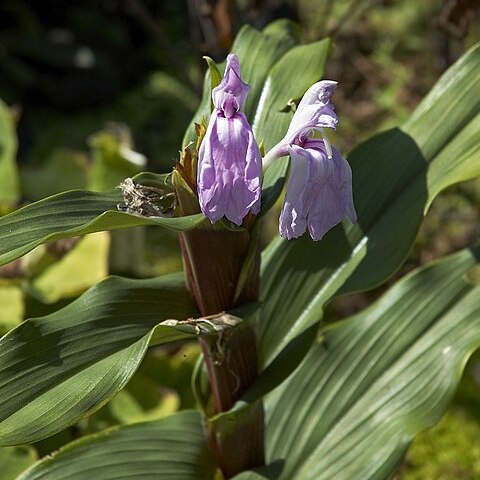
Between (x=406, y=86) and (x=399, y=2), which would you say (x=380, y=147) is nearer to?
(x=406, y=86)

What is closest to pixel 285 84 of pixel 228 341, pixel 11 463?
pixel 228 341

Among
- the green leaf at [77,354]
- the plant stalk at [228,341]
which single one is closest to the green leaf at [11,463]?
the plant stalk at [228,341]

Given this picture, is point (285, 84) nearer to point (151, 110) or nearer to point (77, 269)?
point (77, 269)

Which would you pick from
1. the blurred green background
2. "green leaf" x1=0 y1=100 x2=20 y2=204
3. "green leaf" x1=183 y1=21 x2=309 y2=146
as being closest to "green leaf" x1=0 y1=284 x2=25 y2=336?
the blurred green background

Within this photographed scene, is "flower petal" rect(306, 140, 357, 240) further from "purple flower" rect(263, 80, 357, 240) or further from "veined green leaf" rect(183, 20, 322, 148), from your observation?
"veined green leaf" rect(183, 20, 322, 148)

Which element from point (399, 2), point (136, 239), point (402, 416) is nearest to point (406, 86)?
point (136, 239)

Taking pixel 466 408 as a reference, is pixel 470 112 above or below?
above
